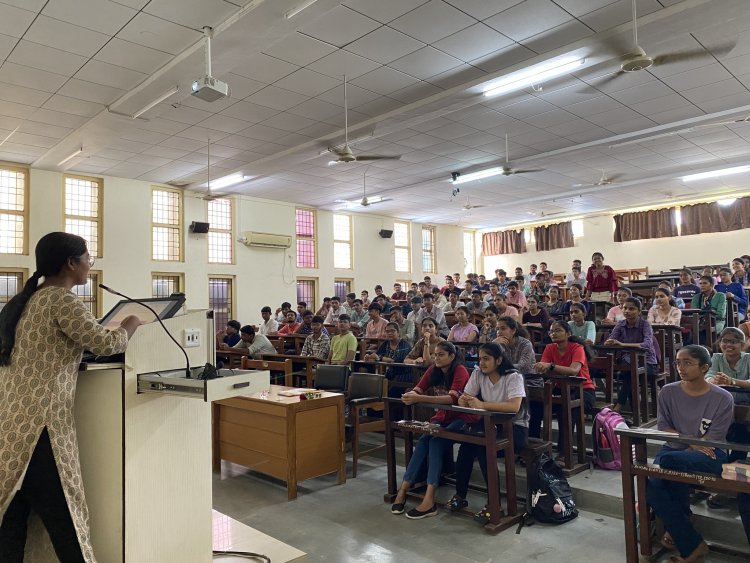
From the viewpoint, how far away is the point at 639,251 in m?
13.6

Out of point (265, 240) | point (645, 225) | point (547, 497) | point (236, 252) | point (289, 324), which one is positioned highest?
point (645, 225)

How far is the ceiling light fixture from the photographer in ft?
12.7

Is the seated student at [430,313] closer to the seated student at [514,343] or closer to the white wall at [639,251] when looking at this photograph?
the seated student at [514,343]

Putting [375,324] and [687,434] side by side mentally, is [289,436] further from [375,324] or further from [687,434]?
[375,324]

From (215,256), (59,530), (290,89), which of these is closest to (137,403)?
(59,530)

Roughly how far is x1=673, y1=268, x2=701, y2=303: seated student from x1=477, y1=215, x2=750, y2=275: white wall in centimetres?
594

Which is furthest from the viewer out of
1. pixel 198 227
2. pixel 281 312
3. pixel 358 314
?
pixel 281 312

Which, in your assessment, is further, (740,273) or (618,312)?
(740,273)

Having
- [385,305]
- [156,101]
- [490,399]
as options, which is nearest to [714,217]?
[385,305]

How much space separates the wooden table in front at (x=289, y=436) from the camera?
12.9 feet

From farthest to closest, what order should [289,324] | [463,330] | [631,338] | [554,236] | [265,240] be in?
1. [554,236]
2. [265,240]
3. [289,324]
4. [463,330]
5. [631,338]

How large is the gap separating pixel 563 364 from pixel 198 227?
7.64 meters

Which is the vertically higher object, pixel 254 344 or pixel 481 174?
pixel 481 174

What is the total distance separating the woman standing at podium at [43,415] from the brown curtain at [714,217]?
13.4m
